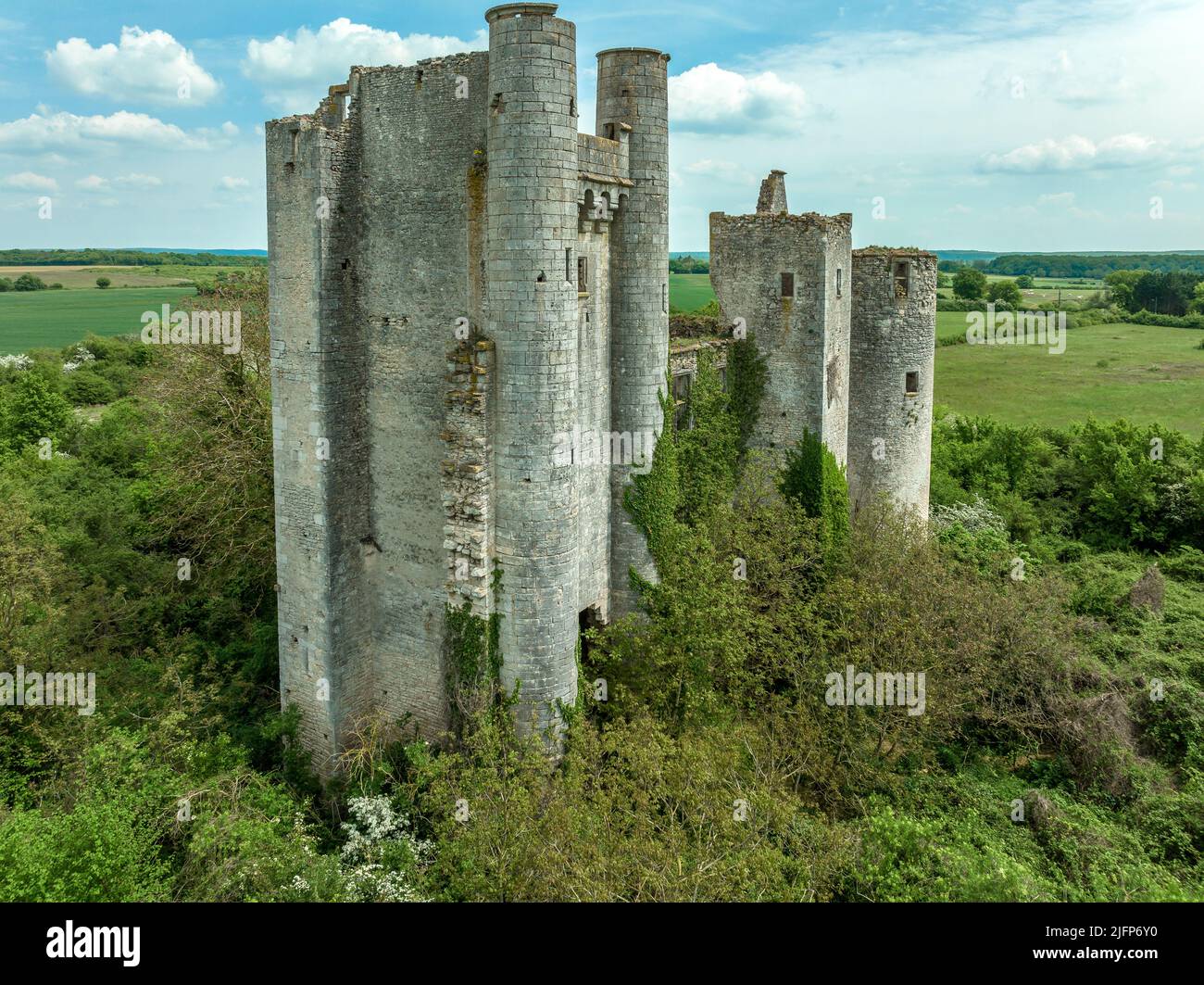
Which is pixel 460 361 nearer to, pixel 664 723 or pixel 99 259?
pixel 664 723

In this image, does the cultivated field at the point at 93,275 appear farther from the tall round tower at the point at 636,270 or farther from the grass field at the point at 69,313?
the tall round tower at the point at 636,270

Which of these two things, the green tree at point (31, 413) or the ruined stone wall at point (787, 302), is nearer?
the ruined stone wall at point (787, 302)

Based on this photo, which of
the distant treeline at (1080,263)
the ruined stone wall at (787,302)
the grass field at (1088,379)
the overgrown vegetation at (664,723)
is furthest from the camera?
the distant treeline at (1080,263)

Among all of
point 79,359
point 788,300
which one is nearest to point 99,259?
point 79,359

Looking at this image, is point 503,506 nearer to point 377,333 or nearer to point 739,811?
point 377,333


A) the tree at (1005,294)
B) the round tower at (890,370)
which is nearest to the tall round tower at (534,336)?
the round tower at (890,370)

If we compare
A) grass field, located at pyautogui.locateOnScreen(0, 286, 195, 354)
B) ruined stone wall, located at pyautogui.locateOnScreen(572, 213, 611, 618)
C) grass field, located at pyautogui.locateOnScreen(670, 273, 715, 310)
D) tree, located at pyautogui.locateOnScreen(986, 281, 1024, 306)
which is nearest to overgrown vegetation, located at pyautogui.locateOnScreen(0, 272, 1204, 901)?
ruined stone wall, located at pyautogui.locateOnScreen(572, 213, 611, 618)

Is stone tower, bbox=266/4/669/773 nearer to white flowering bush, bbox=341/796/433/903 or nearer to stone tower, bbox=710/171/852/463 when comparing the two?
white flowering bush, bbox=341/796/433/903

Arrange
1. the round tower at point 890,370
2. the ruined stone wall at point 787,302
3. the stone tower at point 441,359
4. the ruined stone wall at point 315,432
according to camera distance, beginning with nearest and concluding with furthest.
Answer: the stone tower at point 441,359
the ruined stone wall at point 315,432
the ruined stone wall at point 787,302
the round tower at point 890,370

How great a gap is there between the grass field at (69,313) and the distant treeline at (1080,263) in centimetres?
13185

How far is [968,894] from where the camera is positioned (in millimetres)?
12719

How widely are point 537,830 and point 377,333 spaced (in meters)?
10.3

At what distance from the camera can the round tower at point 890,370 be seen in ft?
95.1
